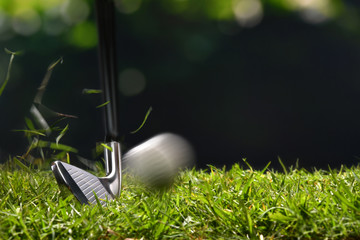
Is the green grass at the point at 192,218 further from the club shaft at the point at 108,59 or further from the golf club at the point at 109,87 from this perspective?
the club shaft at the point at 108,59

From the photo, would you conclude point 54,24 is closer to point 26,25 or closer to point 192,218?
point 26,25

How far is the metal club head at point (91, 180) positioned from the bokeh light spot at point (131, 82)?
68.3 inches

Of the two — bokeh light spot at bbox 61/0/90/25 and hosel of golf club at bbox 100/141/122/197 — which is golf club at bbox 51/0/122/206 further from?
bokeh light spot at bbox 61/0/90/25

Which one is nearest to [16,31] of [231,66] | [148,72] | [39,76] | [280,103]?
[39,76]

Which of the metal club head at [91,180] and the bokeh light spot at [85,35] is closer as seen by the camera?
the metal club head at [91,180]

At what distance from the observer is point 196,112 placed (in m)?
3.71

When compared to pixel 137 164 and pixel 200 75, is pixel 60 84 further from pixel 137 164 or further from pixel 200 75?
pixel 137 164

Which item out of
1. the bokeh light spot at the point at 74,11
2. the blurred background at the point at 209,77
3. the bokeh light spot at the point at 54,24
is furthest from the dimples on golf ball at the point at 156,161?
the bokeh light spot at the point at 54,24

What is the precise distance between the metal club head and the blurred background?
1595 mm

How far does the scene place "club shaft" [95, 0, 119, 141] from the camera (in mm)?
1861

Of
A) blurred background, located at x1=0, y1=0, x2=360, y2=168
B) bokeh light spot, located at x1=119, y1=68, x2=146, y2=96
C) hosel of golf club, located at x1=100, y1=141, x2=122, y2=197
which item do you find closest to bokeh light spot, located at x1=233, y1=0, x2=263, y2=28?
blurred background, located at x1=0, y1=0, x2=360, y2=168

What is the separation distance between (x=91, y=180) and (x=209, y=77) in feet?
7.56

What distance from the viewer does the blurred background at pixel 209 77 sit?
352 cm

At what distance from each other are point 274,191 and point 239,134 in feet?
7.26
